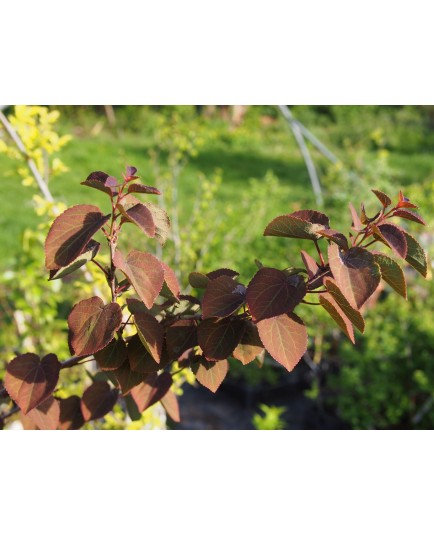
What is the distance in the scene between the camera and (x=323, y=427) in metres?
2.89

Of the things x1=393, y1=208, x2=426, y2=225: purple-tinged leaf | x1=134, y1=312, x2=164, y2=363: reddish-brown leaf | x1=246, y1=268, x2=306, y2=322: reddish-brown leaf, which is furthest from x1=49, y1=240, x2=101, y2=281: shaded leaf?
x1=393, y1=208, x2=426, y2=225: purple-tinged leaf

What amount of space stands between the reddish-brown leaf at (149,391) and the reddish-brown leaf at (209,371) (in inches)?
4.5

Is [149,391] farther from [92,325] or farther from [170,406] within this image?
[92,325]

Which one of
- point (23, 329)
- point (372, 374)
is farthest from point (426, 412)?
point (23, 329)

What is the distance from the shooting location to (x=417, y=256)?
0.85 m

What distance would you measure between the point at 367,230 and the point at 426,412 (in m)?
2.02

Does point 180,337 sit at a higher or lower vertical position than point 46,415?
higher

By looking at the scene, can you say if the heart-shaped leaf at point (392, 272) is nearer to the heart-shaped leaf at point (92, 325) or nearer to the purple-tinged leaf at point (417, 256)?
the purple-tinged leaf at point (417, 256)

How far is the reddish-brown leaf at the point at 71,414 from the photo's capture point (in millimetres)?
1082

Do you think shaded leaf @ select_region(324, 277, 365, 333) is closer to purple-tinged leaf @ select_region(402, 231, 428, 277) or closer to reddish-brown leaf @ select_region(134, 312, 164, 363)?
purple-tinged leaf @ select_region(402, 231, 428, 277)

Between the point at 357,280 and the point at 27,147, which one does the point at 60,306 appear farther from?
the point at 357,280

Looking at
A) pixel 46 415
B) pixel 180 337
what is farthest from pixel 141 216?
pixel 46 415

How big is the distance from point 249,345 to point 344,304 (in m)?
0.18
